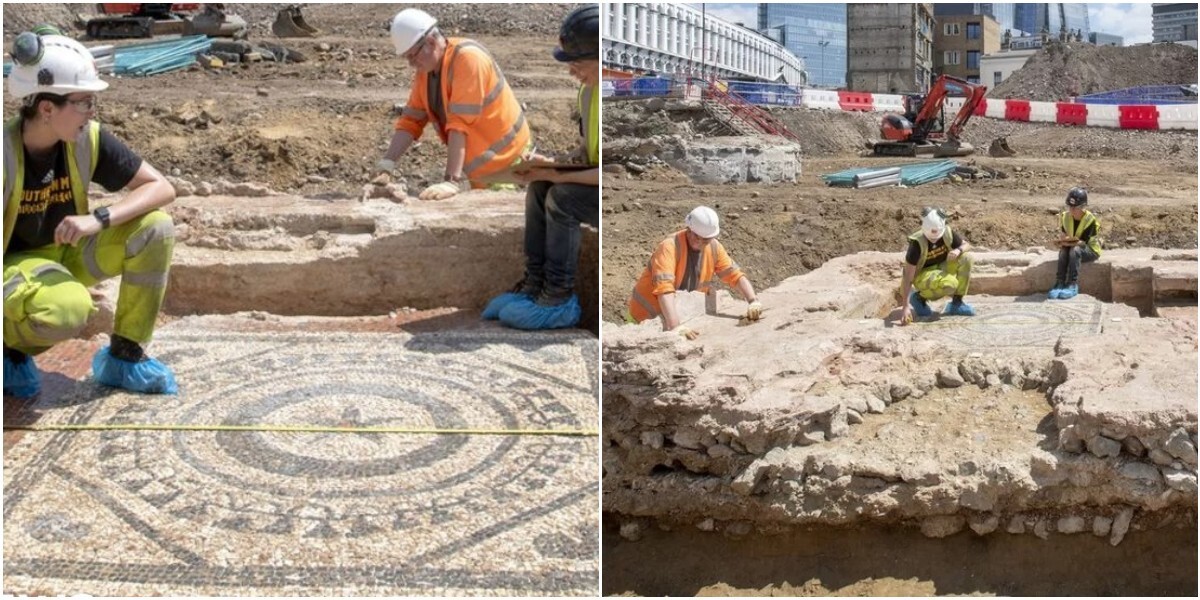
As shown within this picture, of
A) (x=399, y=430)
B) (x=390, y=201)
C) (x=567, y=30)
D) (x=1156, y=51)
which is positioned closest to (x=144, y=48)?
A: (x=390, y=201)

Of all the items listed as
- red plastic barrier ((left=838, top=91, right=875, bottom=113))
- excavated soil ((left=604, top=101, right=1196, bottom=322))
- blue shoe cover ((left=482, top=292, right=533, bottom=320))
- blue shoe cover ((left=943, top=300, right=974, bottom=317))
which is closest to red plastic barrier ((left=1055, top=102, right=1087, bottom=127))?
red plastic barrier ((left=838, top=91, right=875, bottom=113))

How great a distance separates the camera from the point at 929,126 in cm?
2055

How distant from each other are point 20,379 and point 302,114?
11069mm

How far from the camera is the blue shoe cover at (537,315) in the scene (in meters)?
6.24

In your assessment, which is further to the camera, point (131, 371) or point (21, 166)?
point (131, 371)

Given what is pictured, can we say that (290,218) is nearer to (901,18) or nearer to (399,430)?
(399,430)

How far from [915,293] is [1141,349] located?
8.04 feet

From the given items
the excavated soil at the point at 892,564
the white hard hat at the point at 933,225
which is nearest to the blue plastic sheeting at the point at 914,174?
the white hard hat at the point at 933,225

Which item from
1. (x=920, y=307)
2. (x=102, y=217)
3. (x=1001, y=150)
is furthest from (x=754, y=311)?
(x=1001, y=150)

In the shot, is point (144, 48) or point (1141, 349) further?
point (144, 48)

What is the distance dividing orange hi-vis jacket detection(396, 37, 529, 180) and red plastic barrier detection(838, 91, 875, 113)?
2123cm

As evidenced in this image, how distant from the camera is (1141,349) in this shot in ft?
17.4

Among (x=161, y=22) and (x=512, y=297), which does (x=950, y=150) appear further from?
(x=161, y=22)

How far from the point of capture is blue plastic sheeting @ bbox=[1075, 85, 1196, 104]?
26.2 metres
